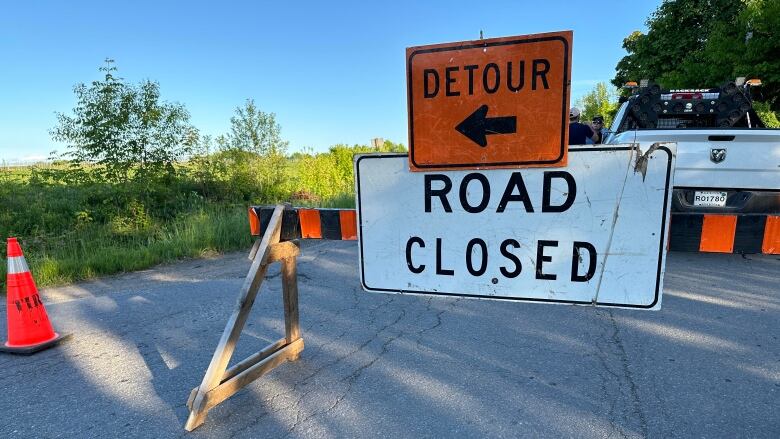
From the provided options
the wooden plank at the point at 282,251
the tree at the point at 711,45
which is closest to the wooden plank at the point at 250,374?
the wooden plank at the point at 282,251

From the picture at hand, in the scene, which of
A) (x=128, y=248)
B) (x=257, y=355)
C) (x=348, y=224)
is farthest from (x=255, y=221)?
(x=128, y=248)

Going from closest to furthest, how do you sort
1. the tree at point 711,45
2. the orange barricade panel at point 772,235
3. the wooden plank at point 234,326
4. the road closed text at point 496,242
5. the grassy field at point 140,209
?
the road closed text at point 496,242 → the orange barricade panel at point 772,235 → the wooden plank at point 234,326 → the grassy field at point 140,209 → the tree at point 711,45

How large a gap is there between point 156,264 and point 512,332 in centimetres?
541

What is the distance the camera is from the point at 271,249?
2875 mm

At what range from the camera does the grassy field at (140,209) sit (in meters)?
6.76

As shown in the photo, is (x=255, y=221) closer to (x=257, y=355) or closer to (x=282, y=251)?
(x=282, y=251)

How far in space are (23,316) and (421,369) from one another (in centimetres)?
325

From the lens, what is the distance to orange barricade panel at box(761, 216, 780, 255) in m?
2.09

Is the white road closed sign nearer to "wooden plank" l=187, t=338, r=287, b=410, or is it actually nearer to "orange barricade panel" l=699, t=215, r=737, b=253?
"orange barricade panel" l=699, t=215, r=737, b=253

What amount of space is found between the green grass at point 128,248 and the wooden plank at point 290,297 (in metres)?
4.27

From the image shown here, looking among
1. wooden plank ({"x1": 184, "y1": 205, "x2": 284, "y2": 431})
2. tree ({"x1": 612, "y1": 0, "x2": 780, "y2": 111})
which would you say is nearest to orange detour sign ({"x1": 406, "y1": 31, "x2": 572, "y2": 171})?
wooden plank ({"x1": 184, "y1": 205, "x2": 284, "y2": 431})

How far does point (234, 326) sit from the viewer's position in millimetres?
2783

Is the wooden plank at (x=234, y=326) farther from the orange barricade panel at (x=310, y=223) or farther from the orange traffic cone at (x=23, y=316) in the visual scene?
the orange traffic cone at (x=23, y=316)

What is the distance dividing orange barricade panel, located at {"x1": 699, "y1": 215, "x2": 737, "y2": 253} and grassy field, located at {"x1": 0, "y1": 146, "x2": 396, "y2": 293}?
6.41 meters
